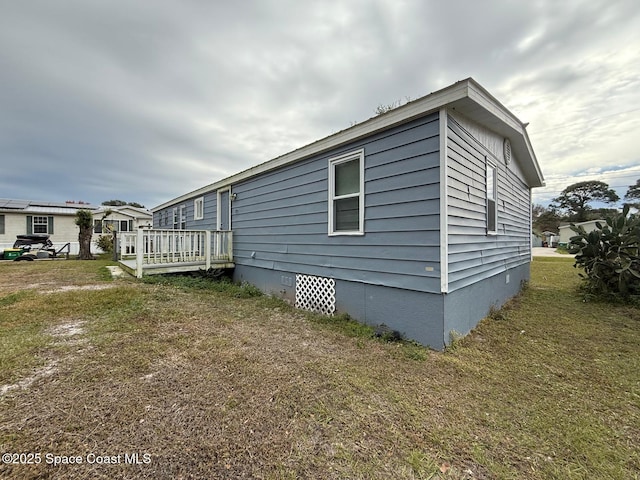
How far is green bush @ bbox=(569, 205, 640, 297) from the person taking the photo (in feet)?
18.0

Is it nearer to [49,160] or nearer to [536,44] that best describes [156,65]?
[536,44]

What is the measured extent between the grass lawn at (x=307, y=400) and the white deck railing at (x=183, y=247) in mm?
2625

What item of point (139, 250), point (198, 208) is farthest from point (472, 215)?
point (198, 208)

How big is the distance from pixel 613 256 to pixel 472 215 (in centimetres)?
438

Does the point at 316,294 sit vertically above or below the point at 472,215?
below

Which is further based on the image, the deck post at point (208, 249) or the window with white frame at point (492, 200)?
the deck post at point (208, 249)

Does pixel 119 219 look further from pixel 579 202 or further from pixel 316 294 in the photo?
pixel 579 202

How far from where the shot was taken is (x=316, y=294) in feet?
16.2

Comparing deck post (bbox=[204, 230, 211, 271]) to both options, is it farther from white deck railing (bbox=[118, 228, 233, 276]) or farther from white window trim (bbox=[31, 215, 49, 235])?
white window trim (bbox=[31, 215, 49, 235])

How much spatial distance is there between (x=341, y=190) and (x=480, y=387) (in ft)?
10.8

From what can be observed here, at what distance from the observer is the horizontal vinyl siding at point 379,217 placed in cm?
340

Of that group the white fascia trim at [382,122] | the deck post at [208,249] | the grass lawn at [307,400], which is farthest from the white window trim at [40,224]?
the white fascia trim at [382,122]

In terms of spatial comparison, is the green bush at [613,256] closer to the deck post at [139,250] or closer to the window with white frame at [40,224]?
the deck post at [139,250]

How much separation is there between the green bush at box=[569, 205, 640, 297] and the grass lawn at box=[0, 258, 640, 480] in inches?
80.8
